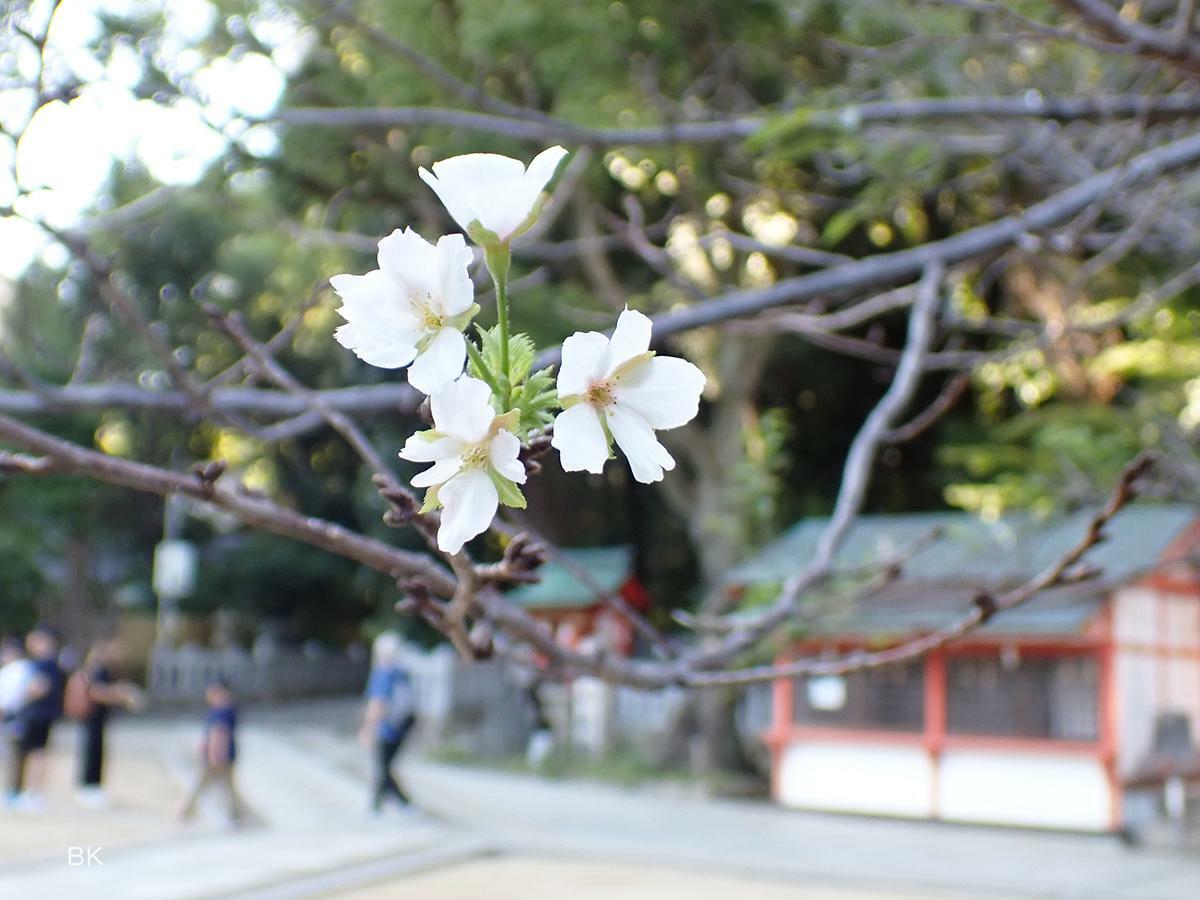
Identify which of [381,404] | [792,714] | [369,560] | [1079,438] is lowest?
[792,714]

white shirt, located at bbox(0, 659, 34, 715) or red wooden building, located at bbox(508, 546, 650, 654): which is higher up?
red wooden building, located at bbox(508, 546, 650, 654)

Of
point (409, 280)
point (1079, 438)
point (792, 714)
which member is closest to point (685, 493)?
point (792, 714)

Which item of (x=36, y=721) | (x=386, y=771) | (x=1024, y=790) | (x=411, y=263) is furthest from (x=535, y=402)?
(x=1024, y=790)

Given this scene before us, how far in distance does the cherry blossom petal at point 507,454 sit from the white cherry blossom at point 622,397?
0.03 m

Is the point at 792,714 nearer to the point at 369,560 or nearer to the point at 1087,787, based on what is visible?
the point at 1087,787

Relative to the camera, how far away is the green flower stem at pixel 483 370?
0.96 meters

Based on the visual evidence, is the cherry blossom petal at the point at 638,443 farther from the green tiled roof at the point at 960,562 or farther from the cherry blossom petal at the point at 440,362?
the green tiled roof at the point at 960,562

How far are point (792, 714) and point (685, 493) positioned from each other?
396 centimetres

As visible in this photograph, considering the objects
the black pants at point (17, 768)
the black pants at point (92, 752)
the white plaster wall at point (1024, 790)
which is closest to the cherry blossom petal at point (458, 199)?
the black pants at point (17, 768)

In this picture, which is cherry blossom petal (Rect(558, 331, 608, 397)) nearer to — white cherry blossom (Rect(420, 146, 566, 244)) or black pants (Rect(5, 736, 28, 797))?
white cherry blossom (Rect(420, 146, 566, 244))

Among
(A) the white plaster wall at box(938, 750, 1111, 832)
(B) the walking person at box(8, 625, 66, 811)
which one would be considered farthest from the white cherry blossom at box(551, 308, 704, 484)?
(A) the white plaster wall at box(938, 750, 1111, 832)

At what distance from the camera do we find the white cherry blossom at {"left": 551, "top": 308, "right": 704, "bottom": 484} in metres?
0.92

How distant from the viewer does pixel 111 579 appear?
2536 centimetres

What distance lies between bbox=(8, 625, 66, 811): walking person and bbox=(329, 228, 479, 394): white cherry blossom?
11186 millimetres
